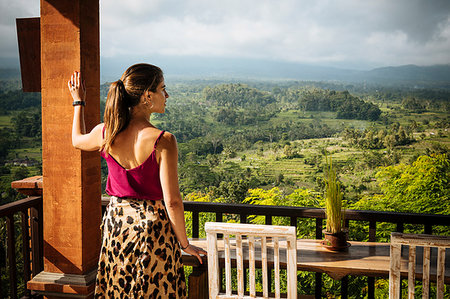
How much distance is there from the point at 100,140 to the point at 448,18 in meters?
13.7

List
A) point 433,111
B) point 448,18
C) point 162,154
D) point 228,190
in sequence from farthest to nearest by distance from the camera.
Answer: point 228,190
point 433,111
point 448,18
point 162,154

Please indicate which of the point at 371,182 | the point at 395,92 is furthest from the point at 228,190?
the point at 395,92

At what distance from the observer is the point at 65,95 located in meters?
2.19

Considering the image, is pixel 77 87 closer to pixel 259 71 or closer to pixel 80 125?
pixel 80 125

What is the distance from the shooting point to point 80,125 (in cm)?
201

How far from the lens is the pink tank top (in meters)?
1.63

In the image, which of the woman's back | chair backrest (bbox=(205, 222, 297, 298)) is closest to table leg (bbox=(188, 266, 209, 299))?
chair backrest (bbox=(205, 222, 297, 298))

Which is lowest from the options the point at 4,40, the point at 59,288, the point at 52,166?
the point at 59,288

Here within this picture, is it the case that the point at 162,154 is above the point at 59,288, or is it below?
above

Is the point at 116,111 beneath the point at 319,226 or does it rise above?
above

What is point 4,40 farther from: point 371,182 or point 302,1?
point 371,182

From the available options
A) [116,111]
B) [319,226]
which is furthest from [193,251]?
[319,226]

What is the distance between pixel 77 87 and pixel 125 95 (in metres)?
0.56

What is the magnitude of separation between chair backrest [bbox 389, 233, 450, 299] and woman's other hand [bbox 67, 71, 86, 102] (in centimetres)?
154
